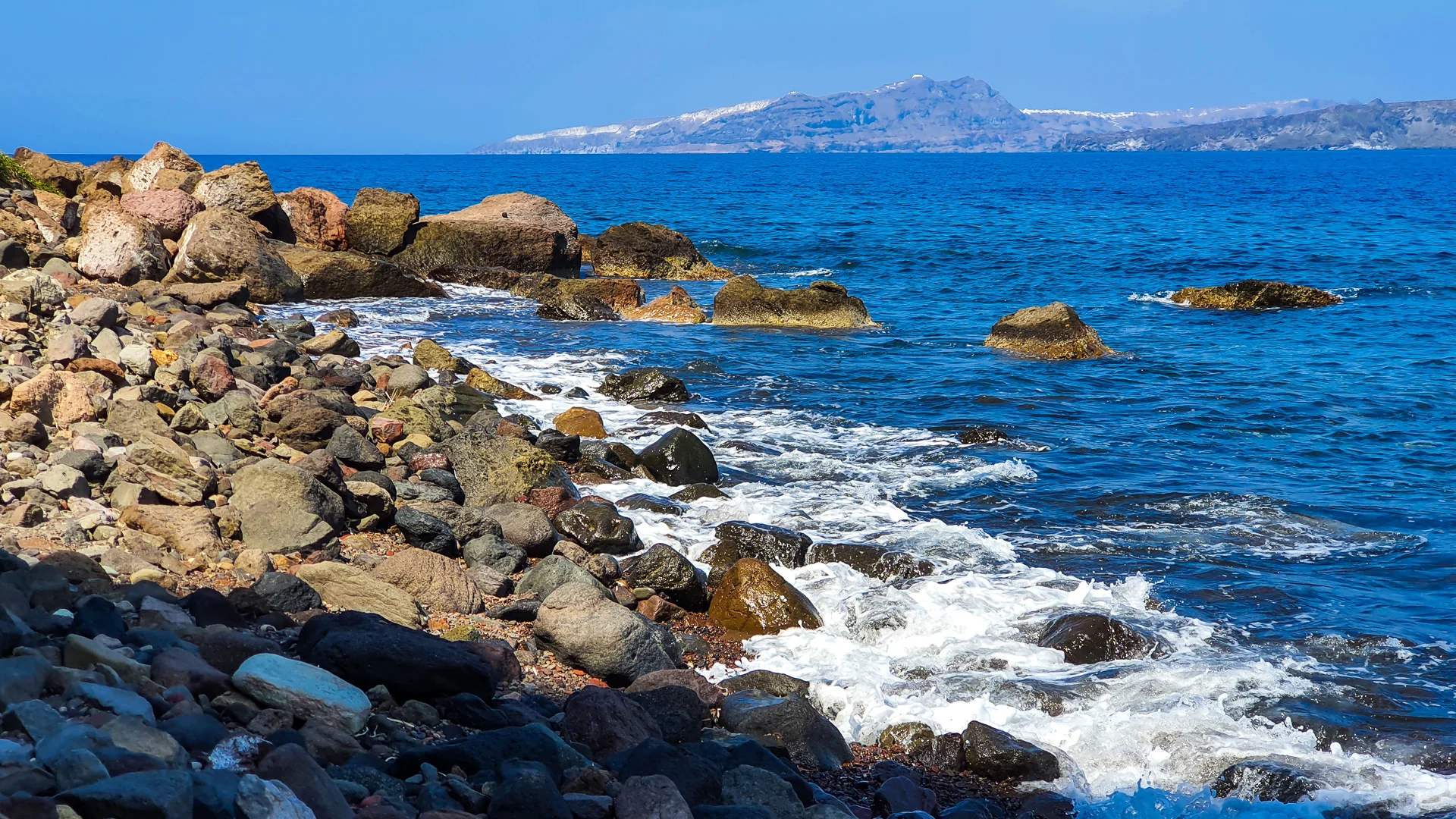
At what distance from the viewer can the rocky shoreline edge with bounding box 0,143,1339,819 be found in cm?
430

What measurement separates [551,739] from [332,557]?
3.83 meters

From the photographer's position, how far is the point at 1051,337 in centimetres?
2133

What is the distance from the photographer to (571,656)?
300 inches

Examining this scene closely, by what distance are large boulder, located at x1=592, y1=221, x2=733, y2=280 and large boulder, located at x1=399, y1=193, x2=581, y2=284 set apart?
8.53 ft

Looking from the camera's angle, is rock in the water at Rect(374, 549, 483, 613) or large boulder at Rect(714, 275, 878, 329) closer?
rock in the water at Rect(374, 549, 483, 613)

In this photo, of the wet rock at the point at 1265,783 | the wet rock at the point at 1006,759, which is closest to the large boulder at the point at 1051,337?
the wet rock at the point at 1265,783

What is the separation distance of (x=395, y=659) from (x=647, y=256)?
27.0 meters

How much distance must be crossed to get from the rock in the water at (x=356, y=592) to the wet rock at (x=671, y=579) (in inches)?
93.2

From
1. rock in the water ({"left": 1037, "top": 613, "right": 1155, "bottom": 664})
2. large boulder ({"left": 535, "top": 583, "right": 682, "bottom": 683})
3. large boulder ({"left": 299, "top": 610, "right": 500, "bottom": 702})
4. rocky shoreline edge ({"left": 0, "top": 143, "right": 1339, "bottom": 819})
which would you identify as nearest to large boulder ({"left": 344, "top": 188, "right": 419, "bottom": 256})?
rocky shoreline edge ({"left": 0, "top": 143, "right": 1339, "bottom": 819})

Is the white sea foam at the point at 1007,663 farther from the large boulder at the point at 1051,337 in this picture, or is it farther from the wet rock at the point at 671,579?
the large boulder at the point at 1051,337

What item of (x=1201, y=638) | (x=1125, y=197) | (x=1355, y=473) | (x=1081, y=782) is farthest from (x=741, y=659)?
(x=1125, y=197)

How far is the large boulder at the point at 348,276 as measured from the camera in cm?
2333

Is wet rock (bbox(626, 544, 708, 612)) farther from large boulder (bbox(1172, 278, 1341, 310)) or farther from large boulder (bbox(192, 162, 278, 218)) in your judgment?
large boulder (bbox(1172, 278, 1341, 310))

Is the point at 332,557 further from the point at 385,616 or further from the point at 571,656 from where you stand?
the point at 571,656
